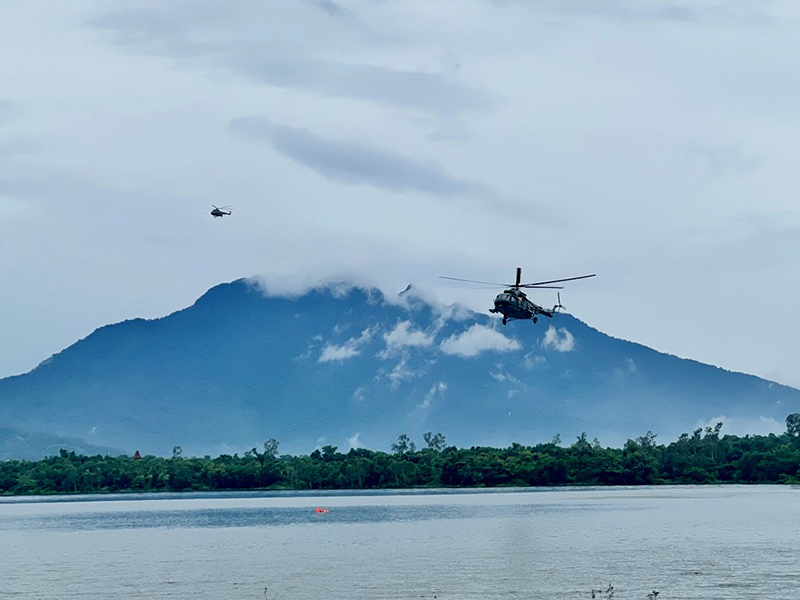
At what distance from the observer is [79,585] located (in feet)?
217

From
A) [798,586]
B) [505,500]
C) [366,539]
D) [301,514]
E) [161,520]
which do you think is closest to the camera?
[798,586]

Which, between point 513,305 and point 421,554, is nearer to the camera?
point 513,305

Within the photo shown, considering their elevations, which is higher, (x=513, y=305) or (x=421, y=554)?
(x=513, y=305)

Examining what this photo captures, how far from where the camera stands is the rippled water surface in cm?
6103

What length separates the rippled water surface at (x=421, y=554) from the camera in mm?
61031

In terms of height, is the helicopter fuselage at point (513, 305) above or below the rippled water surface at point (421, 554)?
above

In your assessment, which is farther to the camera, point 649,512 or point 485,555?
point 649,512

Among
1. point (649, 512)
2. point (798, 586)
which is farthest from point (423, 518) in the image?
point (798, 586)

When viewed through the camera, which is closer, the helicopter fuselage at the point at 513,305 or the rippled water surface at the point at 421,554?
the rippled water surface at the point at 421,554

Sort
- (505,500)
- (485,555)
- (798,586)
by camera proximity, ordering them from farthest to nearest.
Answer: (505,500) → (485,555) → (798,586)

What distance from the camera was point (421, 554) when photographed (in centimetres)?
7900

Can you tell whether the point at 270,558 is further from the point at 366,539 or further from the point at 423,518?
the point at 423,518

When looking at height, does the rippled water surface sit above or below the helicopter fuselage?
below

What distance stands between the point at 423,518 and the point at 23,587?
5907 centimetres
